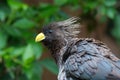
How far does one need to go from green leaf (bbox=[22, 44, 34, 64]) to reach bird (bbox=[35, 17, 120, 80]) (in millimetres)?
621

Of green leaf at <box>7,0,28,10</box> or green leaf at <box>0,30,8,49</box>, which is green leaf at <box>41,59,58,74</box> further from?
green leaf at <box>7,0,28,10</box>

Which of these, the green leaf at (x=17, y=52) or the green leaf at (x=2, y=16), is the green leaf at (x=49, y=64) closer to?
the green leaf at (x=17, y=52)

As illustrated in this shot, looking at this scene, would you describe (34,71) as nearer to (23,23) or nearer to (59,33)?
(23,23)

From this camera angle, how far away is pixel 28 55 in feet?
23.1

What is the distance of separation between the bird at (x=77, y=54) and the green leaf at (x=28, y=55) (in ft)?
2.04

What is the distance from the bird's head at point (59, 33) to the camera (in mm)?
6379

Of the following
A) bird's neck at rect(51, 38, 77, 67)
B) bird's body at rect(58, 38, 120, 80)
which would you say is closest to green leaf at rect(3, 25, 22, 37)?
bird's neck at rect(51, 38, 77, 67)

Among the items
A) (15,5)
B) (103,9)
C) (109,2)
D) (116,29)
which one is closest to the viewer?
(15,5)

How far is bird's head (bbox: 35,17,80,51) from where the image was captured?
6.38 m

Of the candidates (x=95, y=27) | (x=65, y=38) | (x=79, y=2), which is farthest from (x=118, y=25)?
(x=65, y=38)

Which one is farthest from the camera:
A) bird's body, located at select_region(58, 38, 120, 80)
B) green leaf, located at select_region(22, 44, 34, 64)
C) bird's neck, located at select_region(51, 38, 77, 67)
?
green leaf, located at select_region(22, 44, 34, 64)

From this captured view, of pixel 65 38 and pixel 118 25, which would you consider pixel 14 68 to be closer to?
pixel 65 38

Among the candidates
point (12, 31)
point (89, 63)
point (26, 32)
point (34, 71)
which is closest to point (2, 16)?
point (12, 31)

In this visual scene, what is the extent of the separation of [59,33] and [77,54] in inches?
22.6
